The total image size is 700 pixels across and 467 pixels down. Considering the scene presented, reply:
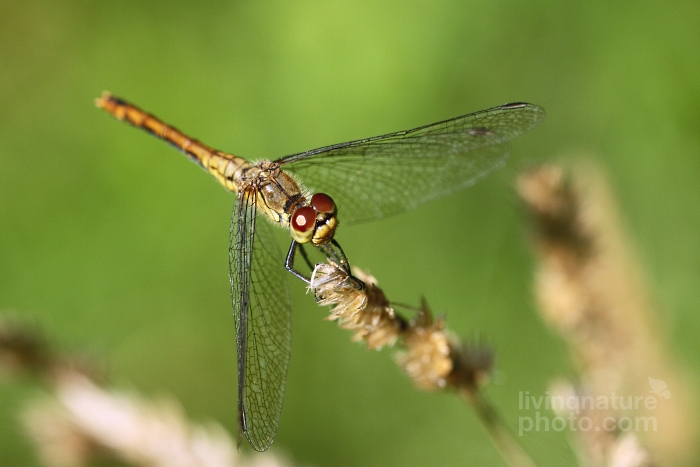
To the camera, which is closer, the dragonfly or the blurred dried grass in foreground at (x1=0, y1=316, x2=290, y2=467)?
the blurred dried grass in foreground at (x1=0, y1=316, x2=290, y2=467)

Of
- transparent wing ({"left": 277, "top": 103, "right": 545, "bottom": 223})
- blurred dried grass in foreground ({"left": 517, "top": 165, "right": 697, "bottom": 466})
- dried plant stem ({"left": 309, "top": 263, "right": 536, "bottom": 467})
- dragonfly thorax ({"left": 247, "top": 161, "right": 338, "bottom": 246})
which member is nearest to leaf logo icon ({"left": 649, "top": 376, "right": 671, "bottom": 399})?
blurred dried grass in foreground ({"left": 517, "top": 165, "right": 697, "bottom": 466})

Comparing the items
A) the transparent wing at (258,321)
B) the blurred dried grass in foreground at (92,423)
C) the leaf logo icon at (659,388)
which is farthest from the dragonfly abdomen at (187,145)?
the leaf logo icon at (659,388)

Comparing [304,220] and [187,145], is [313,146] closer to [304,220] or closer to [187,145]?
[187,145]

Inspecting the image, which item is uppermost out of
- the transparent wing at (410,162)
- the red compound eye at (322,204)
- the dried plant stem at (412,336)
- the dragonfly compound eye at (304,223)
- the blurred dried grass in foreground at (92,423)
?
the transparent wing at (410,162)

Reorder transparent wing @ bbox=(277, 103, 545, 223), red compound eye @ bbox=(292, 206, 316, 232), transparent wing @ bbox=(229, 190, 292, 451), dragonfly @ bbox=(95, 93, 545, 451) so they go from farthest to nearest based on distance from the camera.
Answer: transparent wing @ bbox=(277, 103, 545, 223) < red compound eye @ bbox=(292, 206, 316, 232) < dragonfly @ bbox=(95, 93, 545, 451) < transparent wing @ bbox=(229, 190, 292, 451)

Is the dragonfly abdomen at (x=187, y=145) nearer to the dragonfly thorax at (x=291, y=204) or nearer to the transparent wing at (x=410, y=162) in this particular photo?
the dragonfly thorax at (x=291, y=204)

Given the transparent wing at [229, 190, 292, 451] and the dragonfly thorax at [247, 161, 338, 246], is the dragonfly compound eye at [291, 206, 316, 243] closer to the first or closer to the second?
the dragonfly thorax at [247, 161, 338, 246]

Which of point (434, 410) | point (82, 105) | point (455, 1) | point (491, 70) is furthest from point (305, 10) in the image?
point (434, 410)
